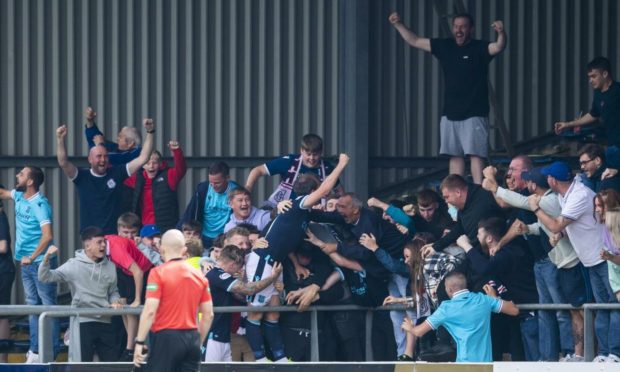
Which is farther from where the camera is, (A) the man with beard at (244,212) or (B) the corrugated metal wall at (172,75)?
(B) the corrugated metal wall at (172,75)

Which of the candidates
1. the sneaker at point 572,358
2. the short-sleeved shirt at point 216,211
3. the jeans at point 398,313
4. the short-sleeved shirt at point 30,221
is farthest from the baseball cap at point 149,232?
the sneaker at point 572,358

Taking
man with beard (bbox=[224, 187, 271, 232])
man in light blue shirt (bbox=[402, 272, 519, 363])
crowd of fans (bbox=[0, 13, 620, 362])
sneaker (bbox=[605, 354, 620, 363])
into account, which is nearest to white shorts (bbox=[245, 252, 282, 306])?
crowd of fans (bbox=[0, 13, 620, 362])

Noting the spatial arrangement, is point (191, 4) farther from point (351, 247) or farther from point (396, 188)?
point (351, 247)

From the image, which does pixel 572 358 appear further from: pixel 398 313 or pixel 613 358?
pixel 398 313

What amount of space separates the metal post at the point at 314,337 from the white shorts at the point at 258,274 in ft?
1.47

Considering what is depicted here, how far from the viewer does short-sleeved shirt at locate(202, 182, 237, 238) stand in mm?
16719

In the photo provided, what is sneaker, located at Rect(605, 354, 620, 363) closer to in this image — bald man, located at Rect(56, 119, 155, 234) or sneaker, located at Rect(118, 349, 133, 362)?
sneaker, located at Rect(118, 349, 133, 362)

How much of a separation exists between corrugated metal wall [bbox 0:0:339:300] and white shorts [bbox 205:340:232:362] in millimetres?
5947

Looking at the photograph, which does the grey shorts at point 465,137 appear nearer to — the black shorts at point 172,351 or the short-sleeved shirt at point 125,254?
the short-sleeved shirt at point 125,254

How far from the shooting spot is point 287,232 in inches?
573

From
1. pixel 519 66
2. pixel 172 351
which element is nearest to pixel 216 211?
pixel 172 351

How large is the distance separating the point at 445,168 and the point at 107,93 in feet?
15.5

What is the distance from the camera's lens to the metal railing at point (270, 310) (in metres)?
13.6

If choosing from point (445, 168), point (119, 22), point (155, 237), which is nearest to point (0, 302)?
point (155, 237)
